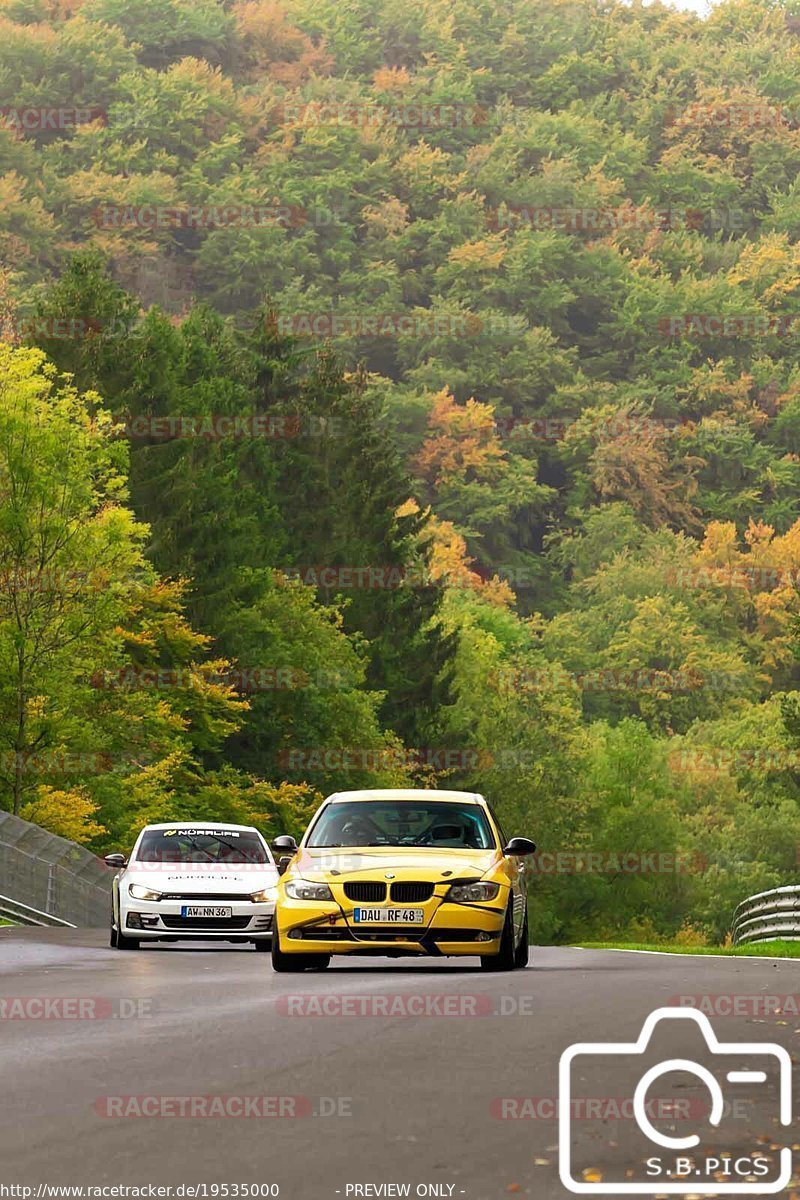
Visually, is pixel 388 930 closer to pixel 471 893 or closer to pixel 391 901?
pixel 391 901

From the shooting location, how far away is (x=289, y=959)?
1861cm

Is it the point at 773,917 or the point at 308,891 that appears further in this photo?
the point at 773,917

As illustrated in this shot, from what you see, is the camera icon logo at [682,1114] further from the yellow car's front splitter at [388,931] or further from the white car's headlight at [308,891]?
the white car's headlight at [308,891]

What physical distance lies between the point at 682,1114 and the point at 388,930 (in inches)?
370

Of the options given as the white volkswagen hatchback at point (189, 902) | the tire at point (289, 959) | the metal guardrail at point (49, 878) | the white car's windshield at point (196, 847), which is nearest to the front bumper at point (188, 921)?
the white volkswagen hatchback at point (189, 902)

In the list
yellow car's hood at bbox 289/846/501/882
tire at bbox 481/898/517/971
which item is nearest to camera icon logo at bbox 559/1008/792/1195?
yellow car's hood at bbox 289/846/501/882

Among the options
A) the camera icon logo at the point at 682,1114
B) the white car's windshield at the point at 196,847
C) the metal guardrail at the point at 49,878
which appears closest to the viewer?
the camera icon logo at the point at 682,1114

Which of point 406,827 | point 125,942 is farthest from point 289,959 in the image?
point 125,942

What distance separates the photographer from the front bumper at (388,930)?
18.2 metres

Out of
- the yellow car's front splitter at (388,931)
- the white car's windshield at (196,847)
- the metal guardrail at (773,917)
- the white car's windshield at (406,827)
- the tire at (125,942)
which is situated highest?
the white car's windshield at (406,827)

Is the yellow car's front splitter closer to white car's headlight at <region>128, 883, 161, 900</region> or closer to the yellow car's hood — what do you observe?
the yellow car's hood

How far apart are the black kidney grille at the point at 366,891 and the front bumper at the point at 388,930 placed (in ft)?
0.31

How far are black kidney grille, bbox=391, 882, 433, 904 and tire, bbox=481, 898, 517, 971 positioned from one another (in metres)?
0.73

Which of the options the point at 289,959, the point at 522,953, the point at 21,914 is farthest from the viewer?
the point at 21,914
